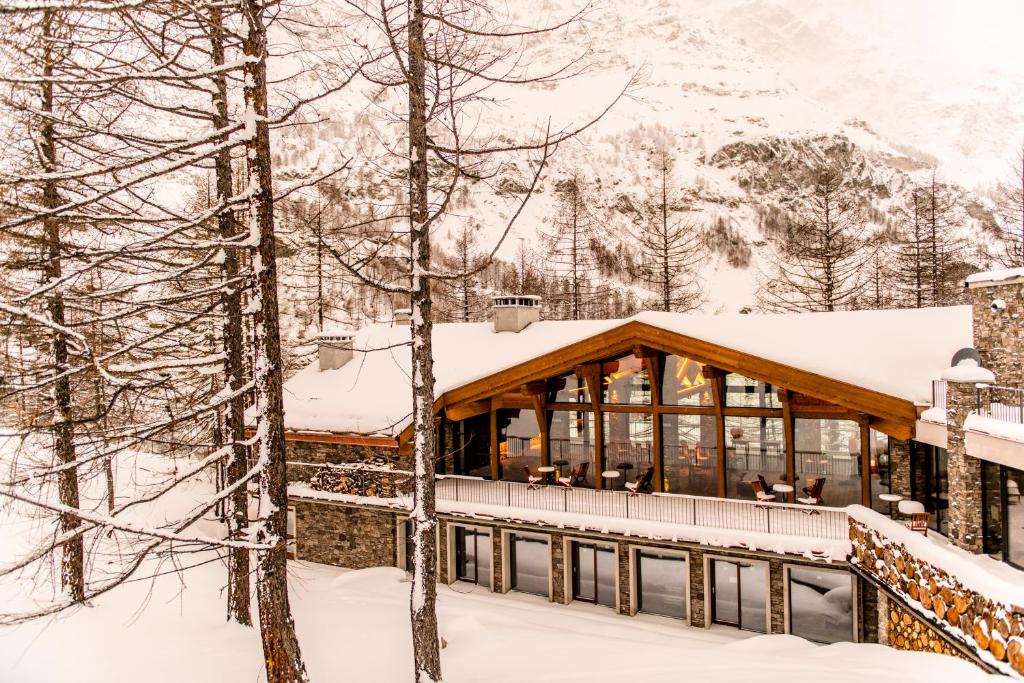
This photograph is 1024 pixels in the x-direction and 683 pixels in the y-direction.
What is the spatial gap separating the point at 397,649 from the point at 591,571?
620 centimetres

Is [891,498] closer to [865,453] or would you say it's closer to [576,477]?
[865,453]

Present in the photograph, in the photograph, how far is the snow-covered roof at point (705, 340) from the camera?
1253 cm

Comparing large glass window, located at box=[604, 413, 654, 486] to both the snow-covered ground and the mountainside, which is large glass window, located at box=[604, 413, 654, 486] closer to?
the snow-covered ground

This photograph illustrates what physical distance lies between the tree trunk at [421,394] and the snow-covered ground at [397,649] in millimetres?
1937

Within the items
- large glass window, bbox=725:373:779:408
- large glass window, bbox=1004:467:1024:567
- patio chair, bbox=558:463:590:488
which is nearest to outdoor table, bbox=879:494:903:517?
large glass window, bbox=1004:467:1024:567

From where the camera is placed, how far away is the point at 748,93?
16350 cm

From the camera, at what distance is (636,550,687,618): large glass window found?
1368 cm

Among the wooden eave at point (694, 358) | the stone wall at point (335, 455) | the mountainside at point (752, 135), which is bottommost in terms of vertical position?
the stone wall at point (335, 455)

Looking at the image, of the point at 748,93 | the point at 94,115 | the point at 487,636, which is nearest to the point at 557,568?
the point at 487,636

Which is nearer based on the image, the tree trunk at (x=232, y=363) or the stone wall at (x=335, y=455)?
the tree trunk at (x=232, y=363)

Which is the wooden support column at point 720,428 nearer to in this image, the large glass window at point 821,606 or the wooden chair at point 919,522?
the large glass window at point 821,606

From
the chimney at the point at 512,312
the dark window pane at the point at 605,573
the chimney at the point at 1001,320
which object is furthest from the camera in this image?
the chimney at the point at 512,312

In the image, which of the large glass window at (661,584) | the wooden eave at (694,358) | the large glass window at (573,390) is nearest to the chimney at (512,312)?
the large glass window at (573,390)

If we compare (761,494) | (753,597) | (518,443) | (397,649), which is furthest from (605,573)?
(397,649)
